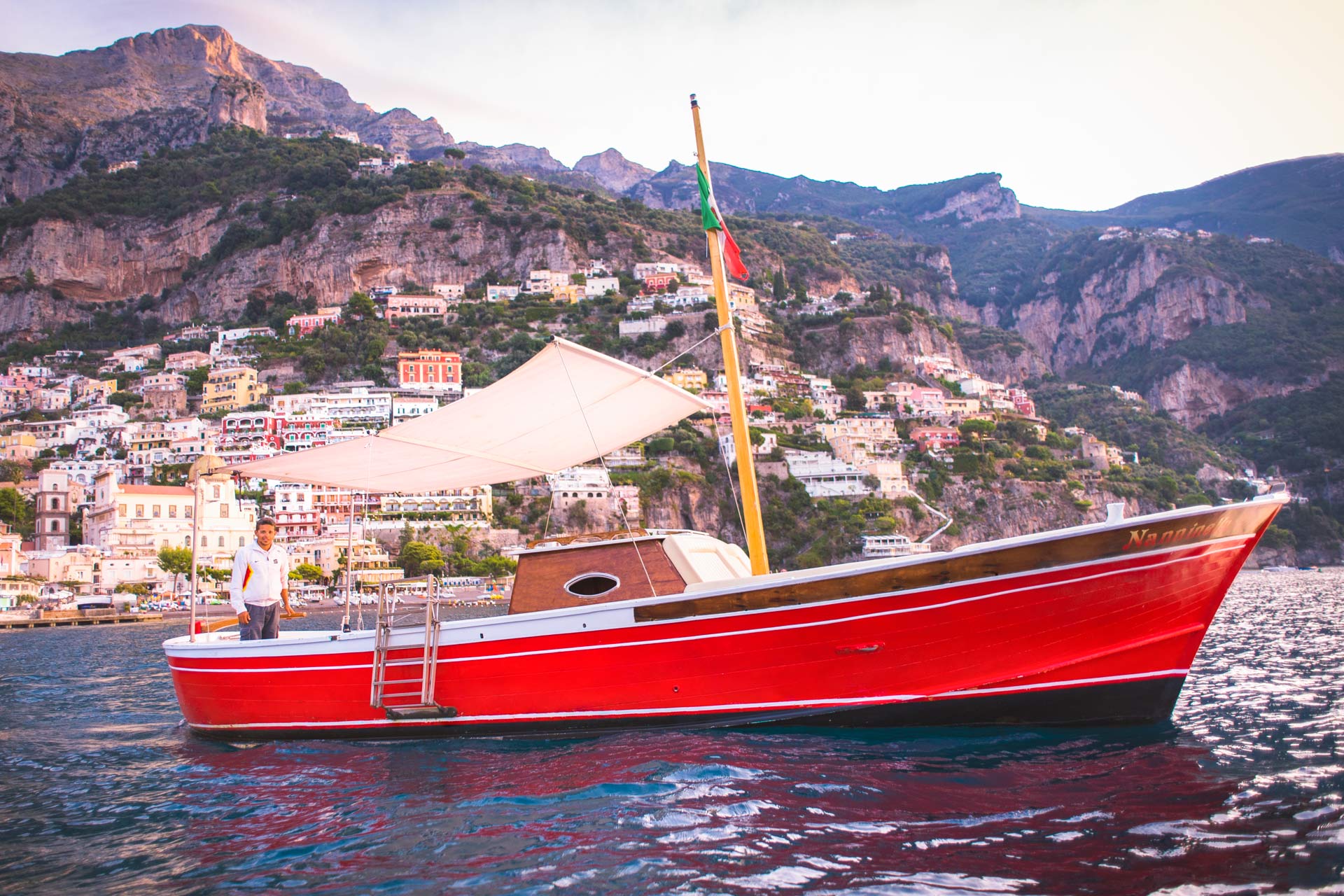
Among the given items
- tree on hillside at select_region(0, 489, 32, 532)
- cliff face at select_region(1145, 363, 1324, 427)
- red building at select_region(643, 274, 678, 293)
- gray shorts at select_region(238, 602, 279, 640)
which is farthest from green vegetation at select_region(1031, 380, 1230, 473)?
tree on hillside at select_region(0, 489, 32, 532)

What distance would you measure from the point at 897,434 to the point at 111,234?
12246cm

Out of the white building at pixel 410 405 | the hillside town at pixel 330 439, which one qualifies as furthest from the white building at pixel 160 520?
the white building at pixel 410 405

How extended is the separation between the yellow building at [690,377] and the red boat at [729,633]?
264ft

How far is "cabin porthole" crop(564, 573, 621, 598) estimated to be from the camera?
7.66 m

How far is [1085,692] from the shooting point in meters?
6.76

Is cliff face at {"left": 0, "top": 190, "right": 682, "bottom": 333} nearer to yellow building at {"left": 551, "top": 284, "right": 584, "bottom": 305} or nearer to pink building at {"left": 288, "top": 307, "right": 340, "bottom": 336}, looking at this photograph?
yellow building at {"left": 551, "top": 284, "right": 584, "bottom": 305}

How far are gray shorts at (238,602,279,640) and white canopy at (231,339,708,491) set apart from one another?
1327 mm

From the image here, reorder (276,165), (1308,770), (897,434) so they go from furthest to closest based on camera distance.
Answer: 1. (276,165)
2. (897,434)
3. (1308,770)

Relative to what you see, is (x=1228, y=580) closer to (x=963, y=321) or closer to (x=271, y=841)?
(x=271, y=841)

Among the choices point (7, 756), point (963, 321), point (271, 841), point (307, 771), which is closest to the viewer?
point (271, 841)

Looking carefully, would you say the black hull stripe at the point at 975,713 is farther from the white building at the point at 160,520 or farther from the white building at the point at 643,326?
the white building at the point at 643,326

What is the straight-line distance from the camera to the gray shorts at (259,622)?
8094 mm

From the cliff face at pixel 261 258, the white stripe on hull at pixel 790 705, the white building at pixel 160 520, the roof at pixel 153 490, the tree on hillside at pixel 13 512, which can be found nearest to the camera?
the white stripe on hull at pixel 790 705

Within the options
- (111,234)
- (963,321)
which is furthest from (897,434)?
(111,234)
